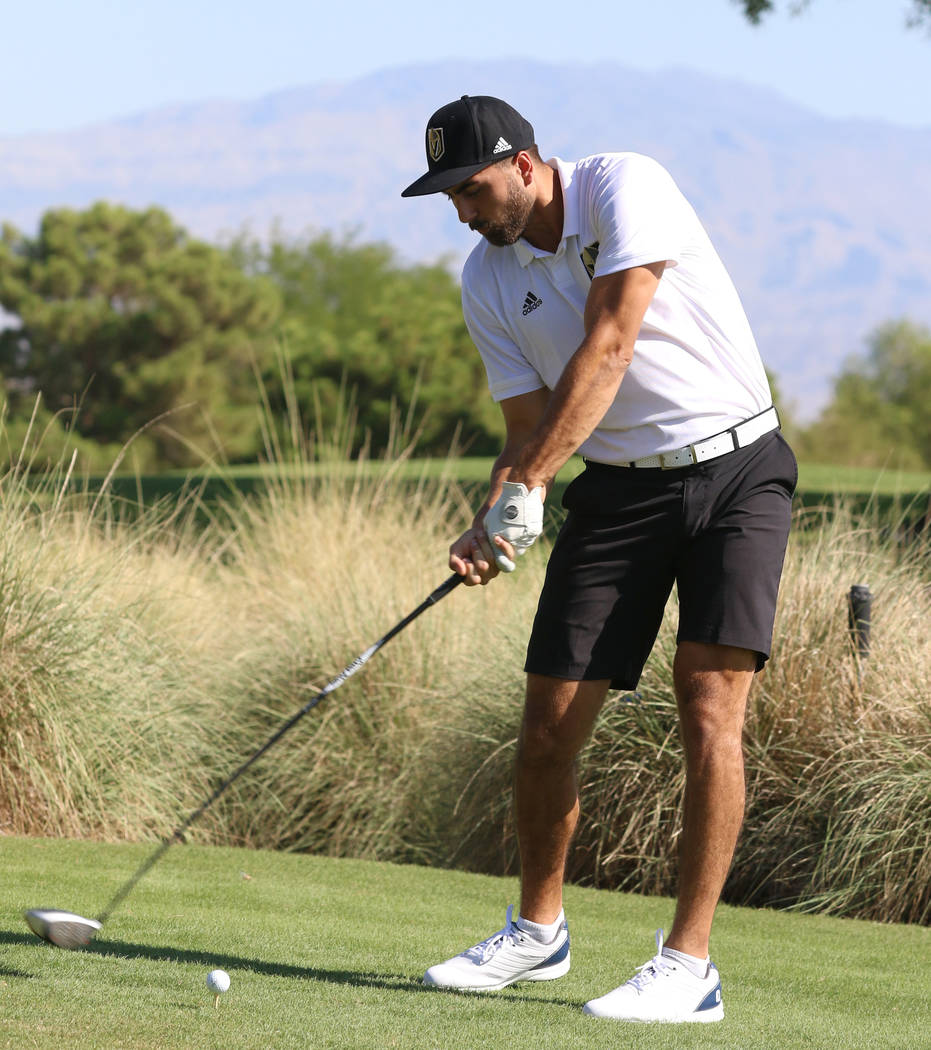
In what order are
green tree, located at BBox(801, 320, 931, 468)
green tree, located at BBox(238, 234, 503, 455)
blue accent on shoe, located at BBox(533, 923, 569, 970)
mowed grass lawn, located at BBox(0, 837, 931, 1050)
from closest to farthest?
mowed grass lawn, located at BBox(0, 837, 931, 1050) < blue accent on shoe, located at BBox(533, 923, 569, 970) < green tree, located at BBox(238, 234, 503, 455) < green tree, located at BBox(801, 320, 931, 468)

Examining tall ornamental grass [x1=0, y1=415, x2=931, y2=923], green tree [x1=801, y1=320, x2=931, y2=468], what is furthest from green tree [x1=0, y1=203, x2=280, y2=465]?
tall ornamental grass [x1=0, y1=415, x2=931, y2=923]

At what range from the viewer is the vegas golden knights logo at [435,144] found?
3506mm

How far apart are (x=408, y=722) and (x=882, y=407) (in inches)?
2247

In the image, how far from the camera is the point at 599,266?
3338 millimetres

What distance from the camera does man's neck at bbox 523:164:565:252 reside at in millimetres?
3547

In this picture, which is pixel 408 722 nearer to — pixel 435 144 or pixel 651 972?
pixel 651 972

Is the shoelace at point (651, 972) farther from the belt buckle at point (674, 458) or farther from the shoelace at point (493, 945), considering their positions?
the belt buckle at point (674, 458)

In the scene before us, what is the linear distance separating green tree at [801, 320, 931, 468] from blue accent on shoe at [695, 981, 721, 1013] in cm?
2867

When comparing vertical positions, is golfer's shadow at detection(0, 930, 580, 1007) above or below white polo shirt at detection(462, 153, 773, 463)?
below

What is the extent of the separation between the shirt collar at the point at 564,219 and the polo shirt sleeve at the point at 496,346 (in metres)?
0.16

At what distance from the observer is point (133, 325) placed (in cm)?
4488

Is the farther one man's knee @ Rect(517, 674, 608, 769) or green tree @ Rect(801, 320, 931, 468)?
green tree @ Rect(801, 320, 931, 468)

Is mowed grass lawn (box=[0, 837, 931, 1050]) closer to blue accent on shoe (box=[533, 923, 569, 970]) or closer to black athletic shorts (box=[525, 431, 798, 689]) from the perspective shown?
blue accent on shoe (box=[533, 923, 569, 970])

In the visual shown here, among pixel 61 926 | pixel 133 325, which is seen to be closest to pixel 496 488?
pixel 61 926
